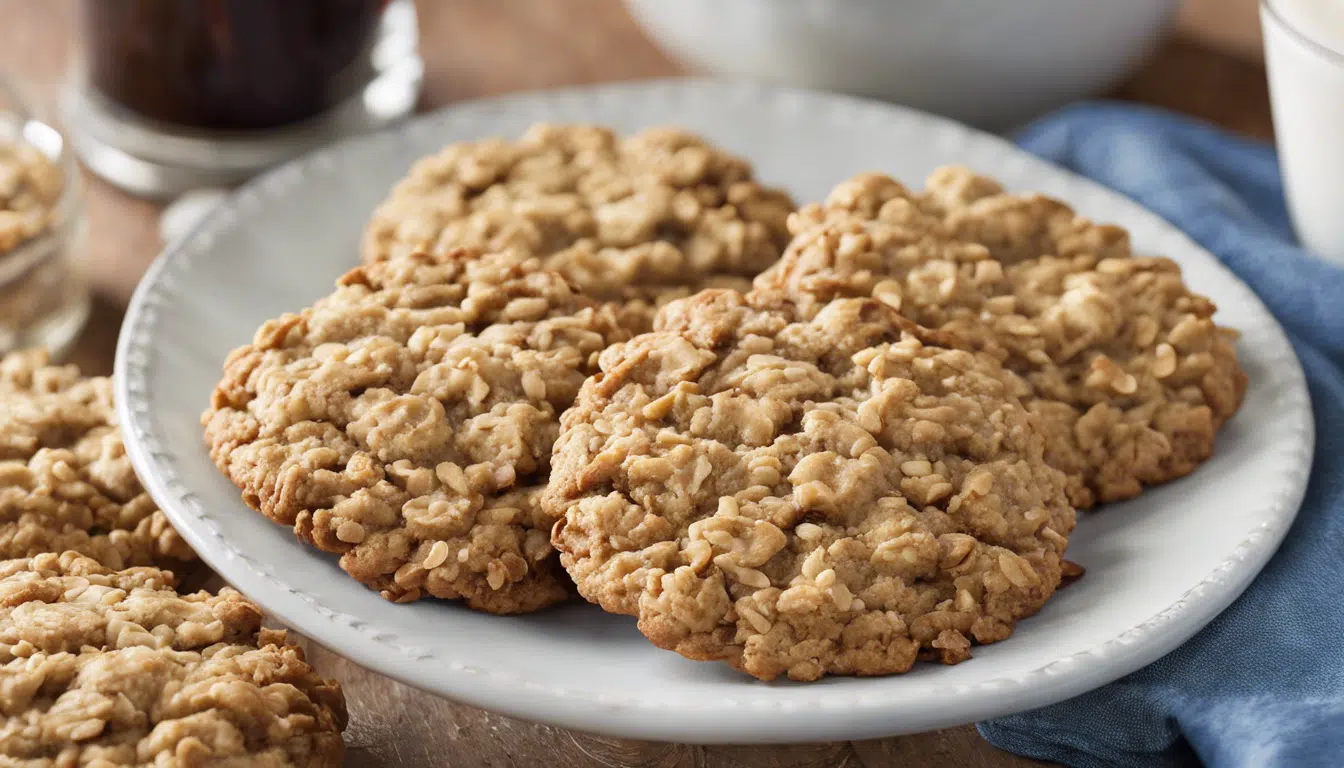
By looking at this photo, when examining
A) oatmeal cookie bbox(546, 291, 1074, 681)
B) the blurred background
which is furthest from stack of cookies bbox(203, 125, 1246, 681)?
the blurred background

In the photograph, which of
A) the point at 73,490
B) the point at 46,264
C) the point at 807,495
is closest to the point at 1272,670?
the point at 807,495

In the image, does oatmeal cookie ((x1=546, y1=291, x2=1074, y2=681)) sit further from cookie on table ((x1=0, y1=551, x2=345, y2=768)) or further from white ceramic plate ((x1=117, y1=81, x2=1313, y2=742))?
cookie on table ((x1=0, y1=551, x2=345, y2=768))

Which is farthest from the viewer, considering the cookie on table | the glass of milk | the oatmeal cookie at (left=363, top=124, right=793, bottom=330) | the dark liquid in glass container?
the dark liquid in glass container

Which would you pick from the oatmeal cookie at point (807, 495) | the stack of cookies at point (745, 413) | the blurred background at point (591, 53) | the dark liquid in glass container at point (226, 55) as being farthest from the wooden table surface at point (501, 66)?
the oatmeal cookie at point (807, 495)

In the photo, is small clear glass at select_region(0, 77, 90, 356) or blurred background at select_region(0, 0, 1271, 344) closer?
small clear glass at select_region(0, 77, 90, 356)

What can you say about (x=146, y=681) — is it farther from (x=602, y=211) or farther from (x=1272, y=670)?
(x=1272, y=670)

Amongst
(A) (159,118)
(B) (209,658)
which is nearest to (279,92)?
(A) (159,118)
